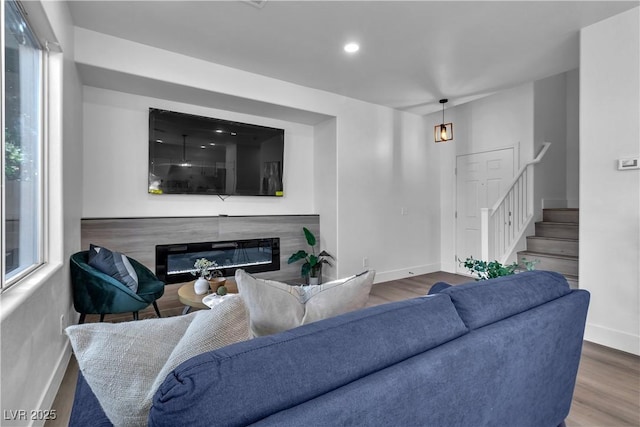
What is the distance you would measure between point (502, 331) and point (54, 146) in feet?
8.87

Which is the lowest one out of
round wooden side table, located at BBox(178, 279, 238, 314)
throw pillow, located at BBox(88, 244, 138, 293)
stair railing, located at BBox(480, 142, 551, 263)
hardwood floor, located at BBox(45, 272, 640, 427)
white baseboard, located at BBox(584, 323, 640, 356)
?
hardwood floor, located at BBox(45, 272, 640, 427)

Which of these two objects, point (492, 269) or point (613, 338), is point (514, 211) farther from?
point (492, 269)

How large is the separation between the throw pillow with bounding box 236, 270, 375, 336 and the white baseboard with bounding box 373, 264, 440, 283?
3.61 metres

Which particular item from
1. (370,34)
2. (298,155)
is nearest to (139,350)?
(370,34)

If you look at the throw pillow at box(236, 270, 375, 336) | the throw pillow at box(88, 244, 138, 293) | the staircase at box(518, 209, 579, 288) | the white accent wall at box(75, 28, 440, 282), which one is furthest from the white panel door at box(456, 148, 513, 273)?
the throw pillow at box(88, 244, 138, 293)

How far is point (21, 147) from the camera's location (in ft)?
5.75

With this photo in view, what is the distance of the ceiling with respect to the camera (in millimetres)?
2498

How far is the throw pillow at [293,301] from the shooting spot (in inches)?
43.4

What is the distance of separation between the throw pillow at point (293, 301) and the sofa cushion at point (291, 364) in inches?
8.6

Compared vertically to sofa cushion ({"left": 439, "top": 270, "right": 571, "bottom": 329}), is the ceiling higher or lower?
higher

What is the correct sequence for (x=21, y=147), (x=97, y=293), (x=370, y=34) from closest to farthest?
(x=21, y=147)
(x=97, y=293)
(x=370, y=34)

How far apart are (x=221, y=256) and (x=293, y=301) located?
115 inches

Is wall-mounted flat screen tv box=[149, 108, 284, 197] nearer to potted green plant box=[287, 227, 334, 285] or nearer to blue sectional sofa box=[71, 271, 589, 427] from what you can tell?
potted green plant box=[287, 227, 334, 285]

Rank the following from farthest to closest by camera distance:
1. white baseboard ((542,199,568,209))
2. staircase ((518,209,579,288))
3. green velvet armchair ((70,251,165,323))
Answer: white baseboard ((542,199,568,209)), staircase ((518,209,579,288)), green velvet armchair ((70,251,165,323))
